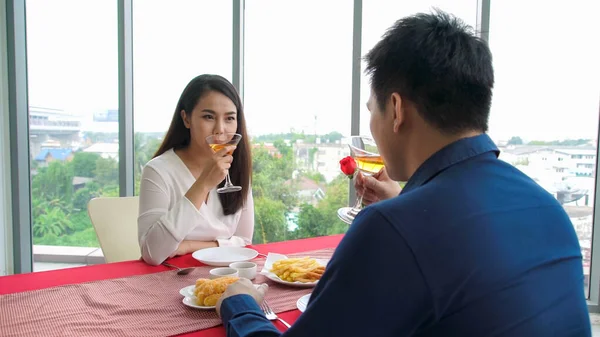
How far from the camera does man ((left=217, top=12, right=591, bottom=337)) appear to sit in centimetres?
67

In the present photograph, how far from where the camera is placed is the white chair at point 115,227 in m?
2.11

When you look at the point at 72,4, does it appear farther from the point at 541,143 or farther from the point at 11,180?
the point at 541,143

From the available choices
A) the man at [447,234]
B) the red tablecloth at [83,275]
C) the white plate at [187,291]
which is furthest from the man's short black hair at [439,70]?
the white plate at [187,291]

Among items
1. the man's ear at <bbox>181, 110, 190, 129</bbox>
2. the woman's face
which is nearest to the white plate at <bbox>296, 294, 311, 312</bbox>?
the woman's face

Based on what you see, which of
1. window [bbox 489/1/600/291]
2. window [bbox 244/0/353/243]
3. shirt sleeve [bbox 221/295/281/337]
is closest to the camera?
shirt sleeve [bbox 221/295/281/337]

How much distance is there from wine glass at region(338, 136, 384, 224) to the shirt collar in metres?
0.57

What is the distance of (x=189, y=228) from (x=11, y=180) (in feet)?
8.58

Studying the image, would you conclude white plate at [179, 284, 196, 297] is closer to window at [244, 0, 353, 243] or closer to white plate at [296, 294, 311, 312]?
white plate at [296, 294, 311, 312]

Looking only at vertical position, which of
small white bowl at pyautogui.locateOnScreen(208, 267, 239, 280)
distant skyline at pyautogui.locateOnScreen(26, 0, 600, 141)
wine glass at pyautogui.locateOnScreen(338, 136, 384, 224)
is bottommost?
small white bowl at pyautogui.locateOnScreen(208, 267, 239, 280)

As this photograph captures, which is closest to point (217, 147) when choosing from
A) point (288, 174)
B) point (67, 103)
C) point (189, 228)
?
point (189, 228)

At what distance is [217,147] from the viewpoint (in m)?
1.94

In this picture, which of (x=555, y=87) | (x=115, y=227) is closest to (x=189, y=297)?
(x=115, y=227)

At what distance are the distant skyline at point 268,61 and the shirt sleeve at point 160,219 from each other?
66.3 inches

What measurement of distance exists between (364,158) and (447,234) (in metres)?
0.83
